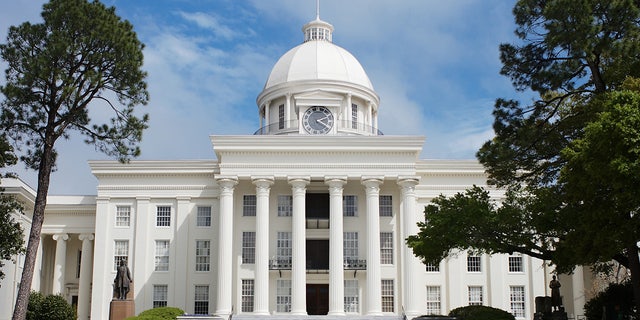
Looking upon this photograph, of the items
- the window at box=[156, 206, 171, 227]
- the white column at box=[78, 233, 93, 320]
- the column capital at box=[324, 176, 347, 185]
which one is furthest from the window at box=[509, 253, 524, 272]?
the white column at box=[78, 233, 93, 320]

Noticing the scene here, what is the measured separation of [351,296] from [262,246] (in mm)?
6146

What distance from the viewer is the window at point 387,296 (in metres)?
46.1

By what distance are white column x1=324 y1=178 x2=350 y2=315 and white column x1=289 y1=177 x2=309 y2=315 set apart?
1472 mm

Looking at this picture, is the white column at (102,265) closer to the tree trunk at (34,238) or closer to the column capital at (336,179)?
the column capital at (336,179)

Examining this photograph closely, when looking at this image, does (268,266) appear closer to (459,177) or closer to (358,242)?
(358,242)

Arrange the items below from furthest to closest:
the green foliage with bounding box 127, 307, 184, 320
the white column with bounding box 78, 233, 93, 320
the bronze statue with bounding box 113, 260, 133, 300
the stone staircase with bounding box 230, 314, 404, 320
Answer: the white column with bounding box 78, 233, 93, 320
the stone staircase with bounding box 230, 314, 404, 320
the green foliage with bounding box 127, 307, 184, 320
the bronze statue with bounding box 113, 260, 133, 300

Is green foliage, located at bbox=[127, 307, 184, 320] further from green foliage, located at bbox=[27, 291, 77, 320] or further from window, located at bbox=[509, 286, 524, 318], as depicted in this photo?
window, located at bbox=[509, 286, 524, 318]

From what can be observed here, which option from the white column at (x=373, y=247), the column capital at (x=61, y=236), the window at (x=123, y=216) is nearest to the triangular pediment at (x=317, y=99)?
the white column at (x=373, y=247)

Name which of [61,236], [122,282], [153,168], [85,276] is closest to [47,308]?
[85,276]

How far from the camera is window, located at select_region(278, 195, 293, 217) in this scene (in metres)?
47.3

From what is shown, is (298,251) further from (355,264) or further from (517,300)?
(517,300)

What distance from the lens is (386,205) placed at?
47375 mm

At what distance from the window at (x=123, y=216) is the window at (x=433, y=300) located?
1880 centimetres

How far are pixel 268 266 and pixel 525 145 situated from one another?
2243cm
